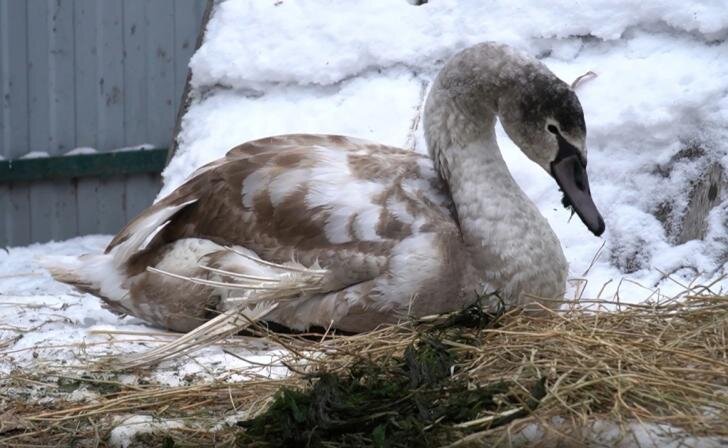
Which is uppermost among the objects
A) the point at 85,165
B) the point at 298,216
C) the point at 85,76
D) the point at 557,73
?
the point at 557,73

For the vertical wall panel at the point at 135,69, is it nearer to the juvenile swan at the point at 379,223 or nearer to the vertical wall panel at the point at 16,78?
the vertical wall panel at the point at 16,78

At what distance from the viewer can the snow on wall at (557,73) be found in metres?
4.78

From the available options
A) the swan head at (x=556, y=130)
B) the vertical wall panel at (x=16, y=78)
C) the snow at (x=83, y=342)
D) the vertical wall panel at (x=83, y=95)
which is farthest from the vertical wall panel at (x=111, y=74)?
the swan head at (x=556, y=130)

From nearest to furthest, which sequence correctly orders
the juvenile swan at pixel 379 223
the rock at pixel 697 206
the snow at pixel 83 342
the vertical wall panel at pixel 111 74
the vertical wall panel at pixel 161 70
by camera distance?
the snow at pixel 83 342 → the juvenile swan at pixel 379 223 → the rock at pixel 697 206 → the vertical wall panel at pixel 161 70 → the vertical wall panel at pixel 111 74

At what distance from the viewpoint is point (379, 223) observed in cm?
414

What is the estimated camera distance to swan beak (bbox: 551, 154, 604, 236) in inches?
161

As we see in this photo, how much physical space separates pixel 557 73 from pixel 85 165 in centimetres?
448

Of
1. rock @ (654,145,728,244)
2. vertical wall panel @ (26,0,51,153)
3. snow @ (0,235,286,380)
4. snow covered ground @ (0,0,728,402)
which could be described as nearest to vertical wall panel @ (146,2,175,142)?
vertical wall panel @ (26,0,51,153)

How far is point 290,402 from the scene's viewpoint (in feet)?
9.70

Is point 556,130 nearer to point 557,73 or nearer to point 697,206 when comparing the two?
point 697,206

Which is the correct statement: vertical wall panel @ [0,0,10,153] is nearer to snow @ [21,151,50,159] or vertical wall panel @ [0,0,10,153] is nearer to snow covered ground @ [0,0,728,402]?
snow @ [21,151,50,159]

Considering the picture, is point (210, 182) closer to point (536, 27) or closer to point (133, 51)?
point (536, 27)

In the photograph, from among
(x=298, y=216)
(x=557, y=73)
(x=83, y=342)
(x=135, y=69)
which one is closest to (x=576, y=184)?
(x=298, y=216)

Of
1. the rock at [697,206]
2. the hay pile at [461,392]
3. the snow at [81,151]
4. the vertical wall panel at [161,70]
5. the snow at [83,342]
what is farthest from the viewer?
the snow at [81,151]
